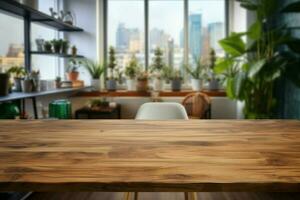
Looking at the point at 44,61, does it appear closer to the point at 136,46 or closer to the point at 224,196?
the point at 136,46

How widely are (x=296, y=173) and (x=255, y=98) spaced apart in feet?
11.0

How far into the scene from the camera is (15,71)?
3.37 m

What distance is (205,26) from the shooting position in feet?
18.4

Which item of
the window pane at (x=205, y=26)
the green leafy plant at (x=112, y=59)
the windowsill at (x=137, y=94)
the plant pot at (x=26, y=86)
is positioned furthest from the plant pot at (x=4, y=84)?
the window pane at (x=205, y=26)

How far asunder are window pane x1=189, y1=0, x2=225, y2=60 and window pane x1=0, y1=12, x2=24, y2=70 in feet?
8.75

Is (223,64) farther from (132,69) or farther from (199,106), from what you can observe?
(132,69)

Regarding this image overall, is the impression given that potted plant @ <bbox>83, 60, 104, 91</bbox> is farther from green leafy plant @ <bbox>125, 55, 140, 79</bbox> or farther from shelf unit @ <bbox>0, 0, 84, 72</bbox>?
shelf unit @ <bbox>0, 0, 84, 72</bbox>

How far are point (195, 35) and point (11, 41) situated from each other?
287cm

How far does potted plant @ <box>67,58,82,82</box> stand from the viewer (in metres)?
4.92

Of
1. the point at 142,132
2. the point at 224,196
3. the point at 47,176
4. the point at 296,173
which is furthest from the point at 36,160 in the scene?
the point at 224,196

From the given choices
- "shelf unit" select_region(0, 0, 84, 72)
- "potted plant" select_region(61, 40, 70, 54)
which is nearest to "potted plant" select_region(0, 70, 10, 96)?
"shelf unit" select_region(0, 0, 84, 72)

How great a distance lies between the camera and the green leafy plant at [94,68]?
17.2 feet

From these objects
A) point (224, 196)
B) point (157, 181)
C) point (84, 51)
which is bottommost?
point (224, 196)

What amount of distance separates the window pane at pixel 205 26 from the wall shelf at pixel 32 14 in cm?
183
